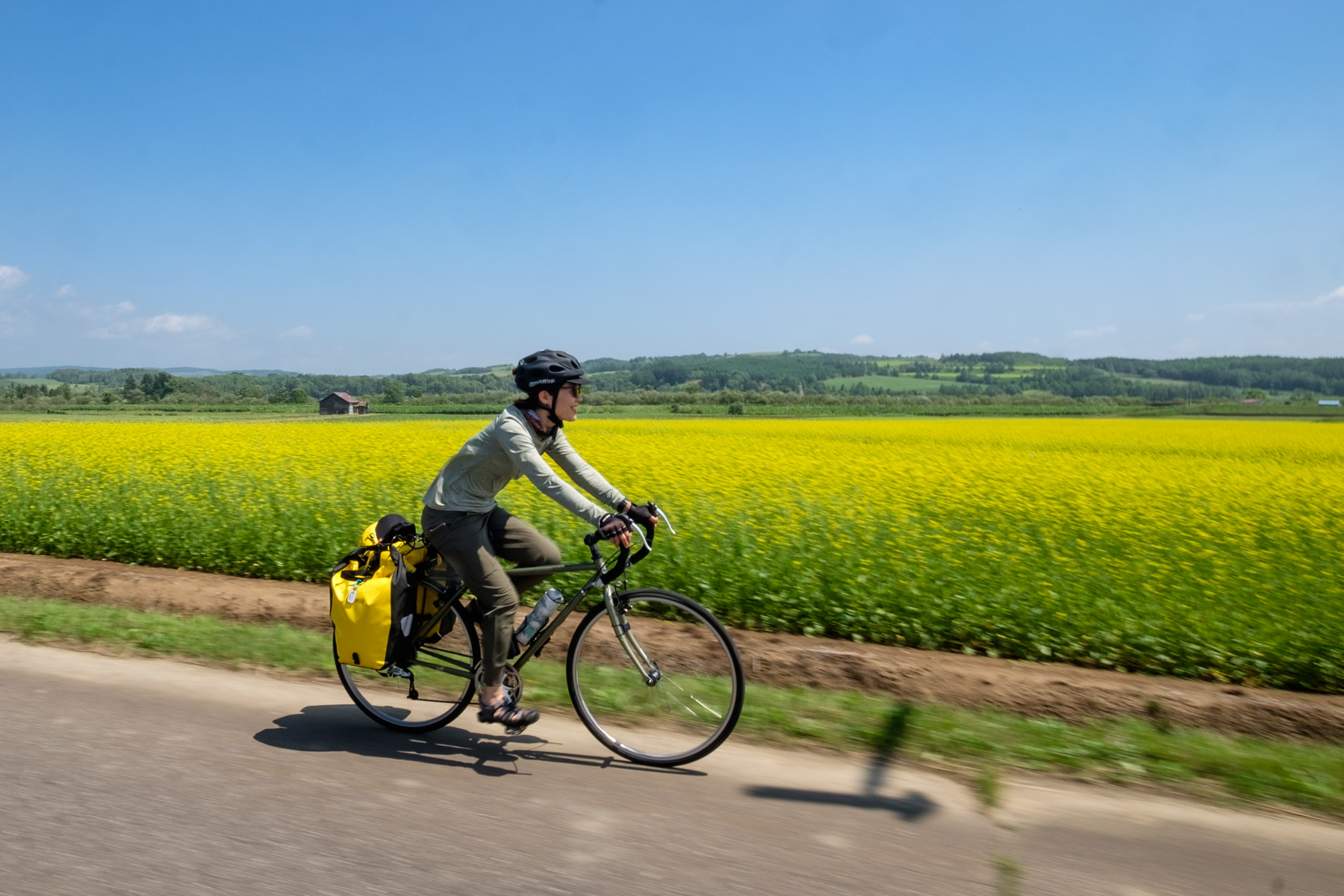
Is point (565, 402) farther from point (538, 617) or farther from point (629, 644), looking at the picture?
point (629, 644)

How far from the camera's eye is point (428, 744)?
4660 mm

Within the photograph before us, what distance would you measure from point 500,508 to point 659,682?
1.21m

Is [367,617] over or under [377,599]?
under

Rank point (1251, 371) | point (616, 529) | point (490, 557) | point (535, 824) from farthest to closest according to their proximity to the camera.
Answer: point (1251, 371) < point (490, 557) < point (616, 529) < point (535, 824)

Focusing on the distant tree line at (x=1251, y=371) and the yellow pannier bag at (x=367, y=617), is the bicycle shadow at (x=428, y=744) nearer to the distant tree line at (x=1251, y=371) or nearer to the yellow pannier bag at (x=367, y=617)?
the yellow pannier bag at (x=367, y=617)

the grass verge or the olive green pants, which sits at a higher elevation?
the olive green pants

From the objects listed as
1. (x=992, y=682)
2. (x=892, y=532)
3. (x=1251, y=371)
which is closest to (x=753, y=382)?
(x=1251, y=371)

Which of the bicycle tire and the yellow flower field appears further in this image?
the yellow flower field

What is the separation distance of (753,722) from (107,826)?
299 cm

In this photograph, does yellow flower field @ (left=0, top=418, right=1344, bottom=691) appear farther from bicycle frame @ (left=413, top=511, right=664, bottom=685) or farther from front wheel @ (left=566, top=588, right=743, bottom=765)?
bicycle frame @ (left=413, top=511, right=664, bottom=685)

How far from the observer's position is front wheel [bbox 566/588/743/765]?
14.3 ft

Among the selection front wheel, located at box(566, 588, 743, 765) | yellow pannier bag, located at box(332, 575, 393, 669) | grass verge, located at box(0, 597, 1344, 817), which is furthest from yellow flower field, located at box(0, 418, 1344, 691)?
yellow pannier bag, located at box(332, 575, 393, 669)

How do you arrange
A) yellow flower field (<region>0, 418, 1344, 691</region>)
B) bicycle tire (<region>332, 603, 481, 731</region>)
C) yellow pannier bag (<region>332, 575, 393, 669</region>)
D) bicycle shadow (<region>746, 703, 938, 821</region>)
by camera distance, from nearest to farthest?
bicycle shadow (<region>746, 703, 938, 821</region>), yellow pannier bag (<region>332, 575, 393, 669</region>), bicycle tire (<region>332, 603, 481, 731</region>), yellow flower field (<region>0, 418, 1344, 691</region>)

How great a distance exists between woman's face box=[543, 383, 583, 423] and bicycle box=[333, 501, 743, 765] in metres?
0.61
